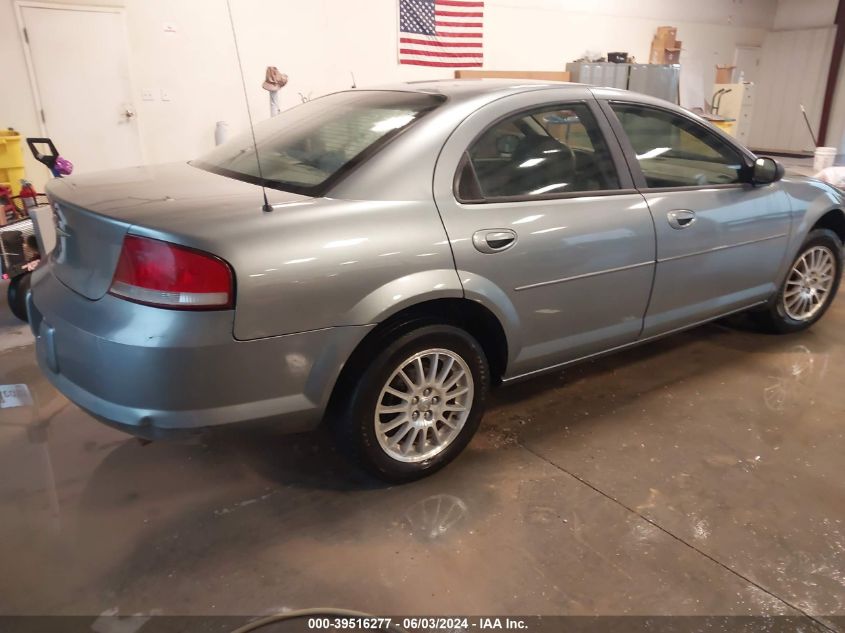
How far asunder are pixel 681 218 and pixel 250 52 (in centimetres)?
540

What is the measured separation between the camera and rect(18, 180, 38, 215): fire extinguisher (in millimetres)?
4715

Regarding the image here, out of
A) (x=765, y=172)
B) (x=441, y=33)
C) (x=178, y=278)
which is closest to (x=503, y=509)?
(x=178, y=278)

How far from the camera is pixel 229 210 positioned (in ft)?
6.01

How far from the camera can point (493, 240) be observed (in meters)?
Result: 2.15

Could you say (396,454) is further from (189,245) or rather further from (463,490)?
(189,245)

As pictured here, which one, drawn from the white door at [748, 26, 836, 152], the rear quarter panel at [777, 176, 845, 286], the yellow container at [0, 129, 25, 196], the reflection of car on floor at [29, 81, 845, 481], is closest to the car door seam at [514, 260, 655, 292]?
the reflection of car on floor at [29, 81, 845, 481]

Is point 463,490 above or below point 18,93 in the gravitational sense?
below

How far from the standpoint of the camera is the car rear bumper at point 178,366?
168 centimetres

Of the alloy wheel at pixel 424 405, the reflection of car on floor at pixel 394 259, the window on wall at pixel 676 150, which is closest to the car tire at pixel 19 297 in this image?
the reflection of car on floor at pixel 394 259

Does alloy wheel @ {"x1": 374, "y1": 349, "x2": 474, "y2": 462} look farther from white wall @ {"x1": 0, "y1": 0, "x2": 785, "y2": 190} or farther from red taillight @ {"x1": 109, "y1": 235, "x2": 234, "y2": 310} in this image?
white wall @ {"x1": 0, "y1": 0, "x2": 785, "y2": 190}

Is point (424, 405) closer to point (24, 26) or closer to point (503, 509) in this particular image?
point (503, 509)

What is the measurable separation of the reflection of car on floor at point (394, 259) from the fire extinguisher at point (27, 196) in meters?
2.95

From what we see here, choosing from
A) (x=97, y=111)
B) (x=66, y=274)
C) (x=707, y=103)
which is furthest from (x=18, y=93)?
(x=707, y=103)

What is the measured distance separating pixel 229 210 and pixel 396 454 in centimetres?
103
